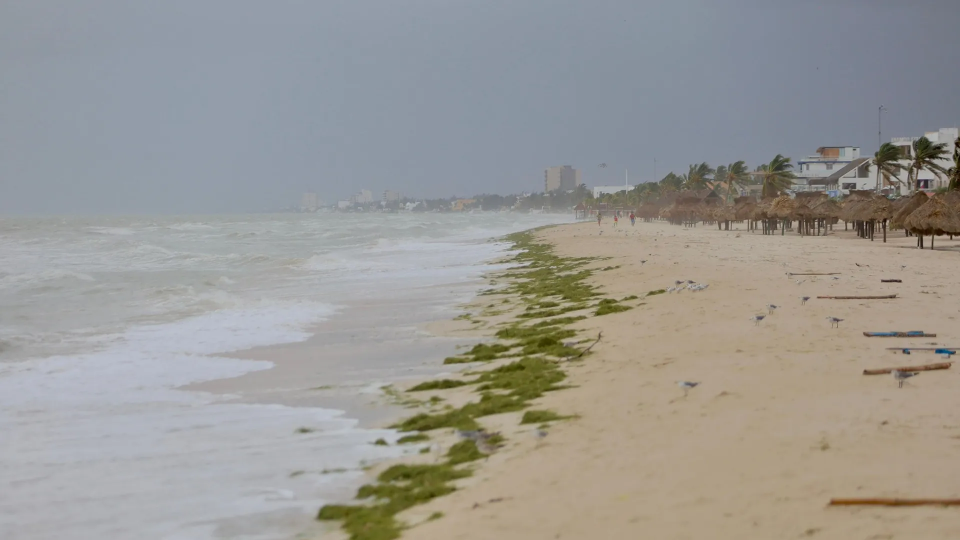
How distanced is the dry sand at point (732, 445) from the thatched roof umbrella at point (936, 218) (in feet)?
60.3

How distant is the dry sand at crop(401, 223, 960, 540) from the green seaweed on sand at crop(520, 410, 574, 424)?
0.46 ft

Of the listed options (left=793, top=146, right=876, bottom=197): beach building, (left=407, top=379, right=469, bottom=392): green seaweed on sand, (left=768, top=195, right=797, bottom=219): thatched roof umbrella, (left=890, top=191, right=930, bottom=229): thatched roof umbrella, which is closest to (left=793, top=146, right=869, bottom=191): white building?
(left=793, top=146, right=876, bottom=197): beach building

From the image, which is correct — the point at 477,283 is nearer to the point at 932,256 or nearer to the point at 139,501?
the point at 932,256

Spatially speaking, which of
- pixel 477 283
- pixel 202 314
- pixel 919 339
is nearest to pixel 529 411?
pixel 919 339

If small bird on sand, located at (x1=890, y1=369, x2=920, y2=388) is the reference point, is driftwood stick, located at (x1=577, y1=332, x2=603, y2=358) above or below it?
below

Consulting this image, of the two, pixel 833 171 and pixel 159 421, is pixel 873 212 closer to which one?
pixel 159 421

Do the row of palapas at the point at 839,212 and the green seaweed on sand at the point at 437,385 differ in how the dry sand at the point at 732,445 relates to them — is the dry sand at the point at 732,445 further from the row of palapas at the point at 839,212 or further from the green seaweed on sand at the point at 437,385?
the row of palapas at the point at 839,212

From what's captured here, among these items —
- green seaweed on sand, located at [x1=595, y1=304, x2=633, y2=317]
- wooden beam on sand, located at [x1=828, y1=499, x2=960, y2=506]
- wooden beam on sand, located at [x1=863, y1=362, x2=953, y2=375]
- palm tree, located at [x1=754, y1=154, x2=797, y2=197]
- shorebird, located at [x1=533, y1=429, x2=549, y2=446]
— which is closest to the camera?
wooden beam on sand, located at [x1=828, y1=499, x2=960, y2=506]

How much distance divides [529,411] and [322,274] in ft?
68.1

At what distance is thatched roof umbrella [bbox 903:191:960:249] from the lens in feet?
85.9

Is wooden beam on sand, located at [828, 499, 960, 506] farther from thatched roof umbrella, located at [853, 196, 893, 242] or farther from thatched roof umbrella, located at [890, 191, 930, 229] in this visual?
thatched roof umbrella, located at [853, 196, 893, 242]

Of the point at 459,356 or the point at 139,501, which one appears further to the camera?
the point at 459,356

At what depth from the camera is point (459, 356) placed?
1063 cm

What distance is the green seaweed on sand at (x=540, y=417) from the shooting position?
21.9 feet
